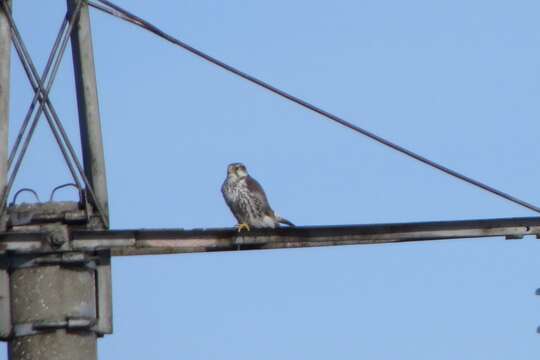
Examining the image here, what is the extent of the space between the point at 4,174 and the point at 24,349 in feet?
3.93

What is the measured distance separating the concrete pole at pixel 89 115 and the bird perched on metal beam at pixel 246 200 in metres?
5.30

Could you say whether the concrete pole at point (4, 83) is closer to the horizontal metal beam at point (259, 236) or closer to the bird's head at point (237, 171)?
the horizontal metal beam at point (259, 236)

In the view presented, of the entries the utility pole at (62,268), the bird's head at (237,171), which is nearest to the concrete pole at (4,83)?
the utility pole at (62,268)

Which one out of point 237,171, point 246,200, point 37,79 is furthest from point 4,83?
point 237,171

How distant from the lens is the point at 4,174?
807 cm

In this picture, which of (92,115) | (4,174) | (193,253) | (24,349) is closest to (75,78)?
(92,115)

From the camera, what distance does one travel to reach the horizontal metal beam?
26.0 ft

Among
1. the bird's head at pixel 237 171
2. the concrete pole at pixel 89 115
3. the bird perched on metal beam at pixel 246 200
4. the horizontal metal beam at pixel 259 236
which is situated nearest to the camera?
the horizontal metal beam at pixel 259 236

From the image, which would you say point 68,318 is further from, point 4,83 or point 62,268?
point 4,83

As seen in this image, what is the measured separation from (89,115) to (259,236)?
4.96 feet

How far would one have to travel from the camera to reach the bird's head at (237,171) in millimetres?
15125

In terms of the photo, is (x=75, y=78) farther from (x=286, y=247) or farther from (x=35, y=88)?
(x=286, y=247)

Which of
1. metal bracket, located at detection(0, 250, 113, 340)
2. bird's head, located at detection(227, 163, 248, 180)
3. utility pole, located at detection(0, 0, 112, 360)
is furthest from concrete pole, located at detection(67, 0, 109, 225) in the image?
bird's head, located at detection(227, 163, 248, 180)

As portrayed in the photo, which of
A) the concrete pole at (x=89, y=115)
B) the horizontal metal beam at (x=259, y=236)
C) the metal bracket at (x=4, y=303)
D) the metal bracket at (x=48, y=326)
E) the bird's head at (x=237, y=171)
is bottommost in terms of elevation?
the metal bracket at (x=48, y=326)
